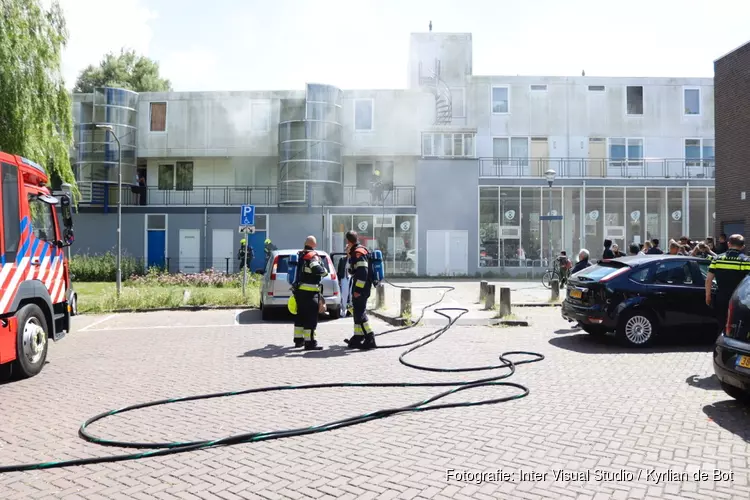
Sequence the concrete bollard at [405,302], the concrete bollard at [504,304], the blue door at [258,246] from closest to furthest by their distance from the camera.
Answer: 1. the concrete bollard at [504,304]
2. the concrete bollard at [405,302]
3. the blue door at [258,246]

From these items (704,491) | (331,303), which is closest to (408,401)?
(704,491)

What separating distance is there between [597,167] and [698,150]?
560 centimetres

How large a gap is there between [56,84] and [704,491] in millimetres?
15963

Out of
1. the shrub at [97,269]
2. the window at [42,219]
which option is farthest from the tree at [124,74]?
the window at [42,219]

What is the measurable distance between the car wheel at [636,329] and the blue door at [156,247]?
25220 millimetres

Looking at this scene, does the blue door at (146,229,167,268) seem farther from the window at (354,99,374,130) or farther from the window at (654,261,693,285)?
the window at (654,261,693,285)

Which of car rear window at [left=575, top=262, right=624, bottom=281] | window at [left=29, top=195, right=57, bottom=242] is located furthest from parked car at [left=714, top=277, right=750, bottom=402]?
window at [left=29, top=195, right=57, bottom=242]

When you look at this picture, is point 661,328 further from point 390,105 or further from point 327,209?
point 390,105

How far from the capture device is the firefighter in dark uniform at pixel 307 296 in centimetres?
937

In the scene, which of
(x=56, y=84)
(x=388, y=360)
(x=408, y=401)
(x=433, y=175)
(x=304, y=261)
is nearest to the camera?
(x=408, y=401)

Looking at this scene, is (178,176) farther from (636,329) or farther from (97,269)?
(636,329)

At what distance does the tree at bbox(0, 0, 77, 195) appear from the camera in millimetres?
13727

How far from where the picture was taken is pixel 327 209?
2975cm

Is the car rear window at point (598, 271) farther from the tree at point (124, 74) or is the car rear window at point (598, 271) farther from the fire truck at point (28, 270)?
the tree at point (124, 74)
